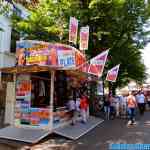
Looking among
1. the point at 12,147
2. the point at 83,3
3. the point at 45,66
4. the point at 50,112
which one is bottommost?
the point at 12,147

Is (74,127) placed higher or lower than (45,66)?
lower

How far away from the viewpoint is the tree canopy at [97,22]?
25.5m

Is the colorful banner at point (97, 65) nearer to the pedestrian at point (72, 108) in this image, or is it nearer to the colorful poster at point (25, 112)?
the pedestrian at point (72, 108)

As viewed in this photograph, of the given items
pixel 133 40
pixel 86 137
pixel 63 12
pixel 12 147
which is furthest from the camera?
pixel 133 40

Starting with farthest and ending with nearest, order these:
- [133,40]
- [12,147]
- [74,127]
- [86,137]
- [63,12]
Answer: [133,40] < [63,12] < [74,127] < [86,137] < [12,147]

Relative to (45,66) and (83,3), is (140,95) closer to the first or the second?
(83,3)

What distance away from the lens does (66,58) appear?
18953mm

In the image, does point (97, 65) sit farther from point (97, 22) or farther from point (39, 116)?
point (97, 22)

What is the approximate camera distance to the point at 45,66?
1703cm

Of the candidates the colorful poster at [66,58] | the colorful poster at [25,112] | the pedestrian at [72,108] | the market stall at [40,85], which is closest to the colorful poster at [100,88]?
the pedestrian at [72,108]

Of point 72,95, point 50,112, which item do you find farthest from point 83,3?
point 50,112

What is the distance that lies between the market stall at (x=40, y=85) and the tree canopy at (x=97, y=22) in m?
6.27

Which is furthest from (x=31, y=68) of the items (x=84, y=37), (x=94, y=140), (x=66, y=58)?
(x=84, y=37)

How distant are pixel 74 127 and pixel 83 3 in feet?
33.6
